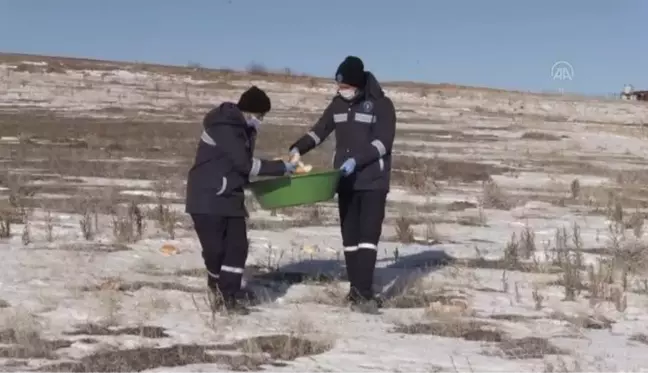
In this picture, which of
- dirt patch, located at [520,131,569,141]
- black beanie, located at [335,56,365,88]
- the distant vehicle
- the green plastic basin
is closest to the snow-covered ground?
the green plastic basin

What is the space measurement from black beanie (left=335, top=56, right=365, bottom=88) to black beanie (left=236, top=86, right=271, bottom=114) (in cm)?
67

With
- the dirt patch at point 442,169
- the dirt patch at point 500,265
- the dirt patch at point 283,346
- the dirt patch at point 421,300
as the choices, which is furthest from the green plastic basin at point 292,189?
the dirt patch at point 442,169

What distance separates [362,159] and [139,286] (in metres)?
2.02

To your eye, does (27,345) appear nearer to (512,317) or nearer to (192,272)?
(192,272)

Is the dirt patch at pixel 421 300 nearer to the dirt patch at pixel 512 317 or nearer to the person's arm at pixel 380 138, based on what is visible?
the dirt patch at pixel 512 317

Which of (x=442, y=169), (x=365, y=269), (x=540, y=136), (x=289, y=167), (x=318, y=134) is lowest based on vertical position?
(x=365, y=269)

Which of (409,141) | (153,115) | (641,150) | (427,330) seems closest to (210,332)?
(427,330)

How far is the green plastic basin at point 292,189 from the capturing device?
757 centimetres

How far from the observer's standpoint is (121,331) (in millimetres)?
6727

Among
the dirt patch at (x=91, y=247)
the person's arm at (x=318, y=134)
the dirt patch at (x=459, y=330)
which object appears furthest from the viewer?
the dirt patch at (x=91, y=247)

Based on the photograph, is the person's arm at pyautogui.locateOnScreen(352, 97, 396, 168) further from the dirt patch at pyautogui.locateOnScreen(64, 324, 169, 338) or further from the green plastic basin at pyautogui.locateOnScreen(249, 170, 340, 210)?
the dirt patch at pyautogui.locateOnScreen(64, 324, 169, 338)

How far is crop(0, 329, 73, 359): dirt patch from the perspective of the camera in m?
6.09

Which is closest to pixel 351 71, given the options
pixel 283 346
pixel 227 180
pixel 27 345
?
pixel 227 180

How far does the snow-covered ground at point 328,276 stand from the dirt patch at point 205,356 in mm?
15
